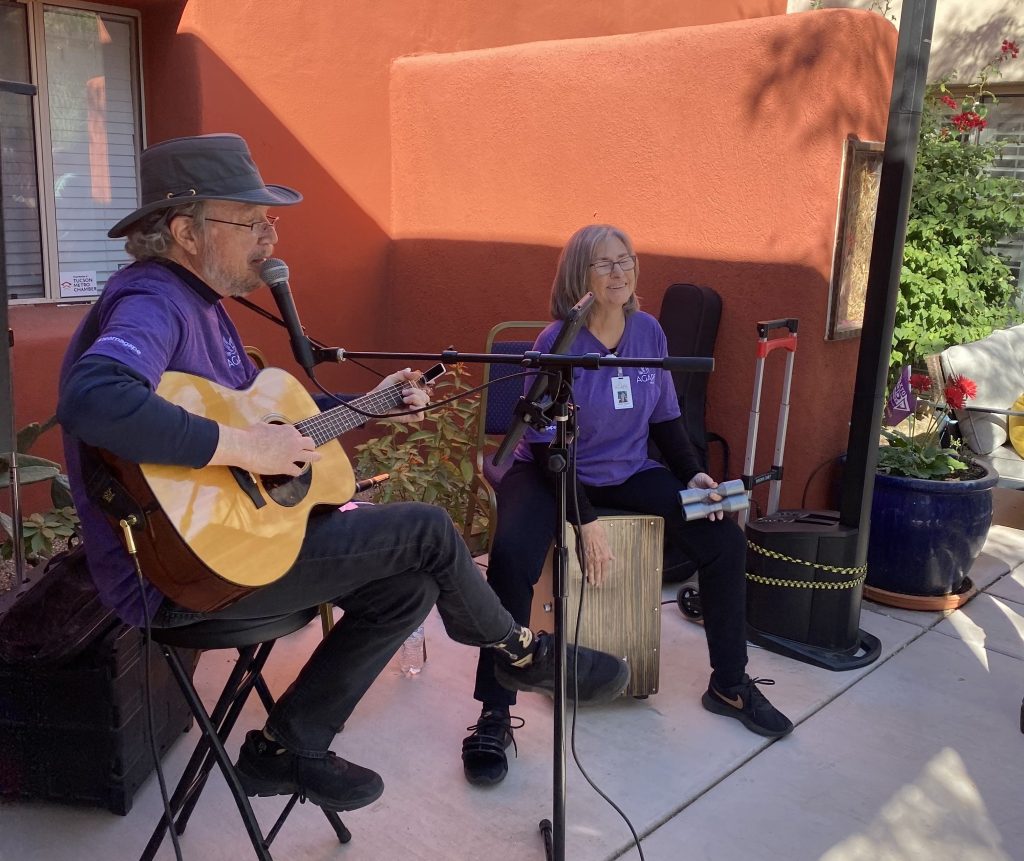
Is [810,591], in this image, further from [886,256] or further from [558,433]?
[558,433]

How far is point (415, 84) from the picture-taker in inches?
191

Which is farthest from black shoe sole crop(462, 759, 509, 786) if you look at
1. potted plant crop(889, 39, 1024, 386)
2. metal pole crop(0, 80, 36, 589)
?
potted plant crop(889, 39, 1024, 386)

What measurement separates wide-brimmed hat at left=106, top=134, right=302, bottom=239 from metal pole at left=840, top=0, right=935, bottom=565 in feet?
6.32

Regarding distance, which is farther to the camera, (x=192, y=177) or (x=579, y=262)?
(x=579, y=262)

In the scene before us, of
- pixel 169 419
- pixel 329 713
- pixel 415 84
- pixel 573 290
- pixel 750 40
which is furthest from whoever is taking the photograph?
pixel 415 84

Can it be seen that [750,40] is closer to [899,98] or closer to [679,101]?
[679,101]

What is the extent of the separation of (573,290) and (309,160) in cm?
209

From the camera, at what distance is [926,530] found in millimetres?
3609

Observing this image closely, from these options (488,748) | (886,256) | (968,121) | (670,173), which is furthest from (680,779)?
(968,121)

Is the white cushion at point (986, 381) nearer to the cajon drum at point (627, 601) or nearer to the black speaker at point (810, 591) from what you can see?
the black speaker at point (810, 591)

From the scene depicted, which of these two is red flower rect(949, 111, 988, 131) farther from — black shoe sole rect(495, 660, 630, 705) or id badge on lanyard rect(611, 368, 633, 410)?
black shoe sole rect(495, 660, 630, 705)

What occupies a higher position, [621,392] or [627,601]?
[621,392]

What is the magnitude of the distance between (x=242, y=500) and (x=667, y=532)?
4.88ft

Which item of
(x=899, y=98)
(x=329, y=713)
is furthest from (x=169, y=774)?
(x=899, y=98)
